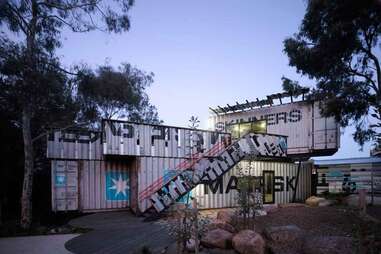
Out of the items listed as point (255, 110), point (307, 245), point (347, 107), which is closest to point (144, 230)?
point (307, 245)

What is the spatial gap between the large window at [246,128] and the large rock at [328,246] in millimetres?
19645

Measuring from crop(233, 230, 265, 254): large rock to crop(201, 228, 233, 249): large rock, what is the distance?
28 cm

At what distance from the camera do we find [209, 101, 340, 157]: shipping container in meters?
23.3

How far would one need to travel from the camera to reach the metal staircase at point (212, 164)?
15477mm

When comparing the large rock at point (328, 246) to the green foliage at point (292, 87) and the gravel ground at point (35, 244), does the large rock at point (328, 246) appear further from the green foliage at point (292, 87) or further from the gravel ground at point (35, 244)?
the green foliage at point (292, 87)

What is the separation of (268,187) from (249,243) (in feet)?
45.2

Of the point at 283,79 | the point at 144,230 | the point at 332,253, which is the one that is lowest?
the point at 144,230

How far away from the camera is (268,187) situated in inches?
825

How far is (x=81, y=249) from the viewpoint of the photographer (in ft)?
31.4

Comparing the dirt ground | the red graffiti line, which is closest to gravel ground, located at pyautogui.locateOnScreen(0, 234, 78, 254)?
the red graffiti line

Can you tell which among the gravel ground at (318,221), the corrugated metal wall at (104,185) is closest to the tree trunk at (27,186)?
the corrugated metal wall at (104,185)

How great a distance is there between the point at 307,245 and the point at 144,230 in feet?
21.7

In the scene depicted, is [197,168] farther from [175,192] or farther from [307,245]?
[307,245]

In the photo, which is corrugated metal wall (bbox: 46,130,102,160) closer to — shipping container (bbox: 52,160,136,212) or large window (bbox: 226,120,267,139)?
shipping container (bbox: 52,160,136,212)
